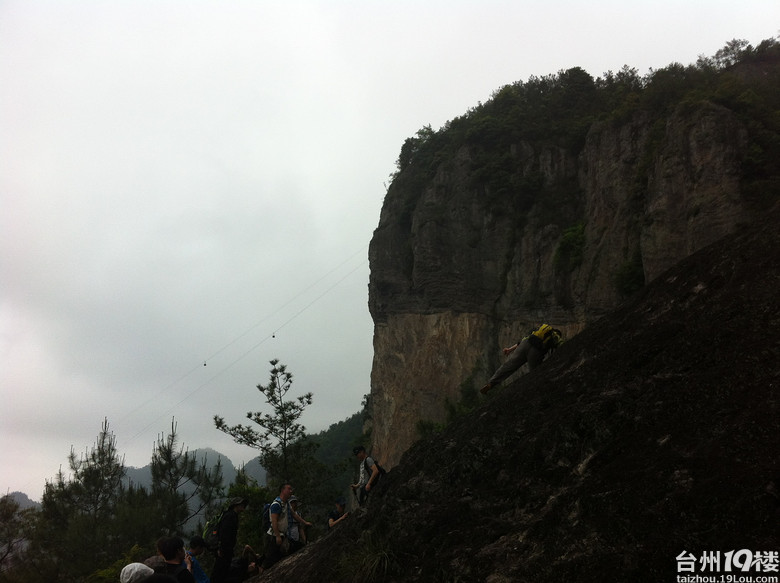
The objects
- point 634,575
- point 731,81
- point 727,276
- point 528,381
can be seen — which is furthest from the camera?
point 731,81

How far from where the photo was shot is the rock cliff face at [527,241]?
66.5 feet

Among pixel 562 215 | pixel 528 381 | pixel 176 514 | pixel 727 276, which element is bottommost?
pixel 176 514

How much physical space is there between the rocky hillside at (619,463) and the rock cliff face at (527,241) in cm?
1392

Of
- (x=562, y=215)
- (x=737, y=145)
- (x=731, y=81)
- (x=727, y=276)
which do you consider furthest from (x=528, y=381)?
(x=562, y=215)

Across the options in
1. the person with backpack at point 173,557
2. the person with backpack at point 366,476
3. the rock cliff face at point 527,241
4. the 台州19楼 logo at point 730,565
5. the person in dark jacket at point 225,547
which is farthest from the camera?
the rock cliff face at point 527,241

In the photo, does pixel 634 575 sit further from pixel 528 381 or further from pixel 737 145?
pixel 737 145

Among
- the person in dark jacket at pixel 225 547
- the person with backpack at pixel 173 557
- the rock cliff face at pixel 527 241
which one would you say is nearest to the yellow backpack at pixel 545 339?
the person in dark jacket at pixel 225 547

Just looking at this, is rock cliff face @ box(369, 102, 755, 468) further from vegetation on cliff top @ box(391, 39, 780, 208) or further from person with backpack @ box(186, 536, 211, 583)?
person with backpack @ box(186, 536, 211, 583)

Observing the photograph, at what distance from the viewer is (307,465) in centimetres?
2412

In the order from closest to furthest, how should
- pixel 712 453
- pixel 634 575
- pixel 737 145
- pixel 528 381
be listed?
pixel 634 575 → pixel 712 453 → pixel 528 381 → pixel 737 145

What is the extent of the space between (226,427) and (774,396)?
23.3m

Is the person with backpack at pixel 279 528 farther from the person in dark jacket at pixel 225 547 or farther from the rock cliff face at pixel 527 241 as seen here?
the rock cliff face at pixel 527 241

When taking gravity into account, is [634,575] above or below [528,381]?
below

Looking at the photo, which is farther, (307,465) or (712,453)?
(307,465)
